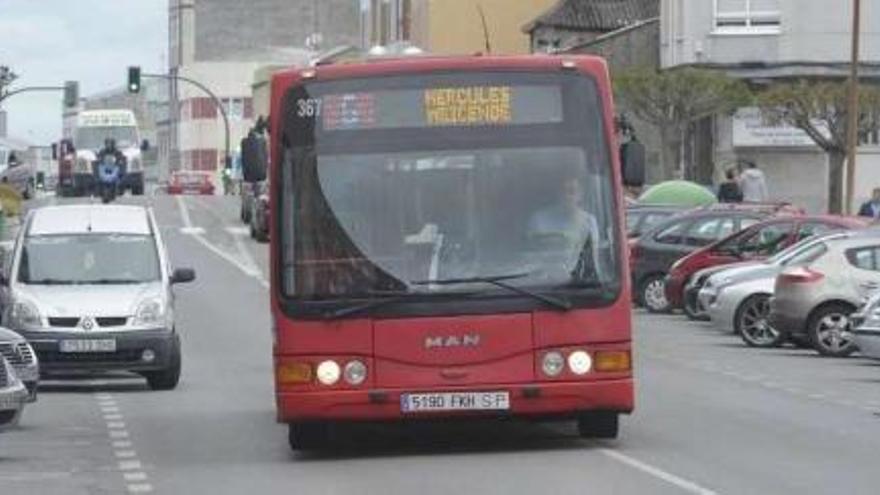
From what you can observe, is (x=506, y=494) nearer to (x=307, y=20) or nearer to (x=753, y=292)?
(x=753, y=292)

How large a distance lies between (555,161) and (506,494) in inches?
121

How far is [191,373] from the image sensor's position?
1024 inches

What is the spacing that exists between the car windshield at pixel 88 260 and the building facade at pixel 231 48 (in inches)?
4567

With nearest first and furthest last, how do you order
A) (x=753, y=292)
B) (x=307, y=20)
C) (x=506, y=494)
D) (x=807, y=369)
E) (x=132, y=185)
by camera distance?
(x=506, y=494) < (x=807, y=369) < (x=753, y=292) < (x=132, y=185) < (x=307, y=20)

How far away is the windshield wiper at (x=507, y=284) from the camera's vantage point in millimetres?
15250

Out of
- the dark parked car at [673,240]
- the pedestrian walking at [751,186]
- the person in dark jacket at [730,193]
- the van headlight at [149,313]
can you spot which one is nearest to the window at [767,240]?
the dark parked car at [673,240]

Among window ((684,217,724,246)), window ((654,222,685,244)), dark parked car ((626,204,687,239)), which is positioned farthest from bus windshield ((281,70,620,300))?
dark parked car ((626,204,687,239))

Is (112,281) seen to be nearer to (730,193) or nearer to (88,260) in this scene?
(88,260)

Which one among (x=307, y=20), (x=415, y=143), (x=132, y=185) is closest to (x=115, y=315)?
(x=415, y=143)

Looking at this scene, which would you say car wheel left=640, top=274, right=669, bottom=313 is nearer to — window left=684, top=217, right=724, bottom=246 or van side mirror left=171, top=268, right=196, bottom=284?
window left=684, top=217, right=724, bottom=246

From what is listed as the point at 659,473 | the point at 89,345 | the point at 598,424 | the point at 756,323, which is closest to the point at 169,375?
the point at 89,345

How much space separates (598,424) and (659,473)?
2.11m

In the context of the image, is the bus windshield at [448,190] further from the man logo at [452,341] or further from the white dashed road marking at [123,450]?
the white dashed road marking at [123,450]

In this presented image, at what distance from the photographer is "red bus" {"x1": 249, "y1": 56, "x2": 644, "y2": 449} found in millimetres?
15258
